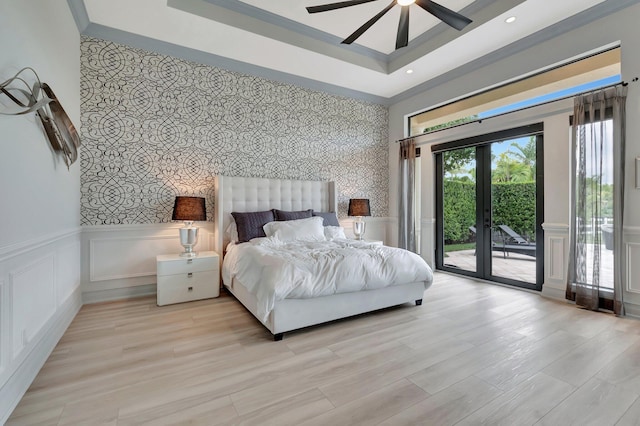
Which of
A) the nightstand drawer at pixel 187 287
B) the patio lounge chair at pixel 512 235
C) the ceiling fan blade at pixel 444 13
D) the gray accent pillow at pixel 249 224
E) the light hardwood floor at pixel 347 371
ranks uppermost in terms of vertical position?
the ceiling fan blade at pixel 444 13

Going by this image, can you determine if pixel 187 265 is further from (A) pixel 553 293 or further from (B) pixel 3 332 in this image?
(A) pixel 553 293

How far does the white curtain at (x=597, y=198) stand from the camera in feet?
9.78

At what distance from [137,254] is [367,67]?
415 centimetres

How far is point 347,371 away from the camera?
2.01 m

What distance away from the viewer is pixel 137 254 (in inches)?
143

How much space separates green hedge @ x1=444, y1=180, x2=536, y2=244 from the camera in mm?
3988

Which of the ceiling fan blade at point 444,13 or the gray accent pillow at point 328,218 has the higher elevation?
the ceiling fan blade at point 444,13

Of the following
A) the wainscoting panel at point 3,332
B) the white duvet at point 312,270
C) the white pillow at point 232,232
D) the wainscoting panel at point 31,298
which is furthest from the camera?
the white pillow at point 232,232

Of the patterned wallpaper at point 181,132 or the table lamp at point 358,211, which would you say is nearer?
the patterned wallpaper at point 181,132

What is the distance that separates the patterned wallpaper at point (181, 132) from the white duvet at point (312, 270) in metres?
1.39

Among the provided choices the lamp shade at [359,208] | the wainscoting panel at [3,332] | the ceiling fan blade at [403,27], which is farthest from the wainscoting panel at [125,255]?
the ceiling fan blade at [403,27]

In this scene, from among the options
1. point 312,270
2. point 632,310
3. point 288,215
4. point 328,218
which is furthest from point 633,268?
point 288,215

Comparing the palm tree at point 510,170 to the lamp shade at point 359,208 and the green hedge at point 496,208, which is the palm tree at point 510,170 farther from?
the lamp shade at point 359,208

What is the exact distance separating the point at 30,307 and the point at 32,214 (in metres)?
0.62
